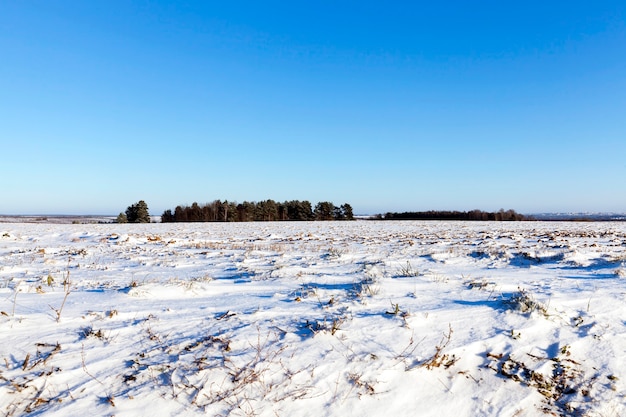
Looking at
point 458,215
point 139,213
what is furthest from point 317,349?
point 458,215

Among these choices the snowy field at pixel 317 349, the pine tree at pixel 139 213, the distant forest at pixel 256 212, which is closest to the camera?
the snowy field at pixel 317 349

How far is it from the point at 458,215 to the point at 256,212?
149 ft

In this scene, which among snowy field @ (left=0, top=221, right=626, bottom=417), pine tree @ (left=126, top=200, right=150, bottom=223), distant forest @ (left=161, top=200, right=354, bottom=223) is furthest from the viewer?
distant forest @ (left=161, top=200, right=354, bottom=223)

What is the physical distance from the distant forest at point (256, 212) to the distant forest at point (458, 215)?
12490mm

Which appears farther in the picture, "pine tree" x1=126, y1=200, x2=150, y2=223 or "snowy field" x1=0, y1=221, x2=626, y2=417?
"pine tree" x1=126, y1=200, x2=150, y2=223

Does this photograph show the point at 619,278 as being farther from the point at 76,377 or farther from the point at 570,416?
the point at 76,377

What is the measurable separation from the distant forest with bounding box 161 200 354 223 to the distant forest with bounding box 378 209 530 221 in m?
12.5

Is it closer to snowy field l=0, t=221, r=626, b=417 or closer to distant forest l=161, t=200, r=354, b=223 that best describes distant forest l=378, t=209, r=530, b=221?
distant forest l=161, t=200, r=354, b=223

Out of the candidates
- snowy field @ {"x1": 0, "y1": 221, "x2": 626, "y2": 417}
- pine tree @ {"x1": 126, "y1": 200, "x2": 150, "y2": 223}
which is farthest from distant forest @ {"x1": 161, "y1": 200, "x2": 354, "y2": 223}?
snowy field @ {"x1": 0, "y1": 221, "x2": 626, "y2": 417}

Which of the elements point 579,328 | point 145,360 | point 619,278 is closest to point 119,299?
point 145,360

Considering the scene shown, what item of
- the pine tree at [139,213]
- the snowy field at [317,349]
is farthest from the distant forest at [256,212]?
the snowy field at [317,349]

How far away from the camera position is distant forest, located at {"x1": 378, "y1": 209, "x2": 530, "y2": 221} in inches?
2776

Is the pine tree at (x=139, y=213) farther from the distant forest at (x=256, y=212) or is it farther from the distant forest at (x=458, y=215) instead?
the distant forest at (x=458, y=215)

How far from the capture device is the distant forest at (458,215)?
231 ft
